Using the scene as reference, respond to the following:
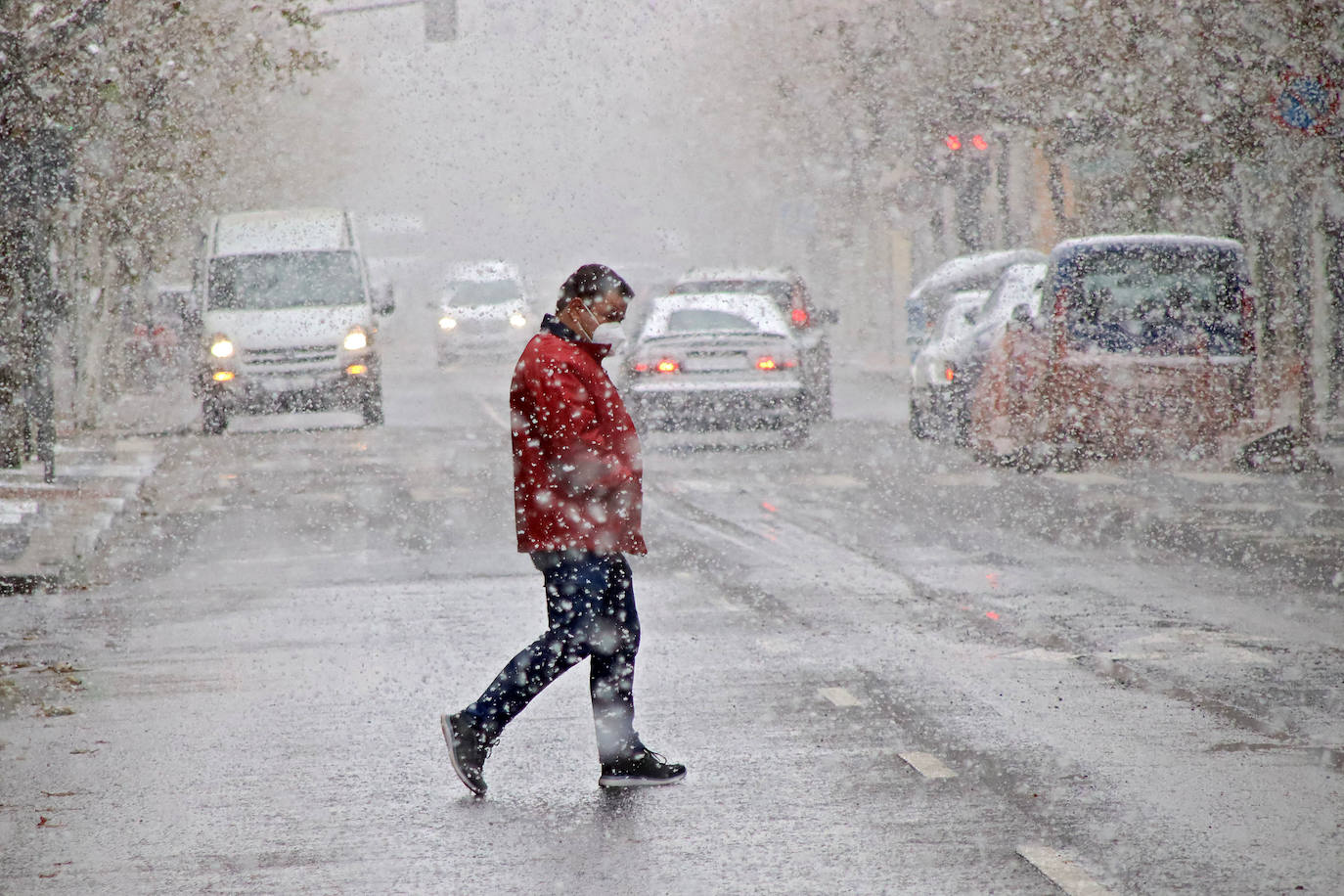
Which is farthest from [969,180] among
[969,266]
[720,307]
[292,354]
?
[292,354]

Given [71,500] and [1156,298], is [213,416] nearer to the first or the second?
[71,500]

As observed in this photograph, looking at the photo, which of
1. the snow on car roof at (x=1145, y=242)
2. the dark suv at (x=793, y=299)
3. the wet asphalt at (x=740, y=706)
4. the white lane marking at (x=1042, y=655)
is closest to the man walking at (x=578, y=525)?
the wet asphalt at (x=740, y=706)

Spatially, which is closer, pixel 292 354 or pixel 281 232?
pixel 292 354

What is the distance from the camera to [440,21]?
25.0m

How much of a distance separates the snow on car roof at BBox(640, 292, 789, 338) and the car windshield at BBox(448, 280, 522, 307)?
19862mm

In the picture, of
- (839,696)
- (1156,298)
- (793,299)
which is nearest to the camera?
(839,696)

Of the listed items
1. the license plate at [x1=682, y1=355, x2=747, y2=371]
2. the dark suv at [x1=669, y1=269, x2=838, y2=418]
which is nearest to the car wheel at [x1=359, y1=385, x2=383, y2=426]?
the dark suv at [x1=669, y1=269, x2=838, y2=418]

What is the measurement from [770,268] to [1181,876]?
69.9ft

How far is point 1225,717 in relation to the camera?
7.17 meters

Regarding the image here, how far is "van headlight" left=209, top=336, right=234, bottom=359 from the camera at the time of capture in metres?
23.8

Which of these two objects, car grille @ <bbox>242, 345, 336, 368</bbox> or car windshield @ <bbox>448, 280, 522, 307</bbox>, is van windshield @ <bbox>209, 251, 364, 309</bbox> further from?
car windshield @ <bbox>448, 280, 522, 307</bbox>

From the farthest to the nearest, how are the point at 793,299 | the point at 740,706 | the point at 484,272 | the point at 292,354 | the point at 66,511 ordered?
the point at 484,272 → the point at 793,299 → the point at 292,354 → the point at 66,511 → the point at 740,706

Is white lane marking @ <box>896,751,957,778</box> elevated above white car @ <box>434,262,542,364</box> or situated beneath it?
situated beneath

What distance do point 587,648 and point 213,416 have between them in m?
18.5
